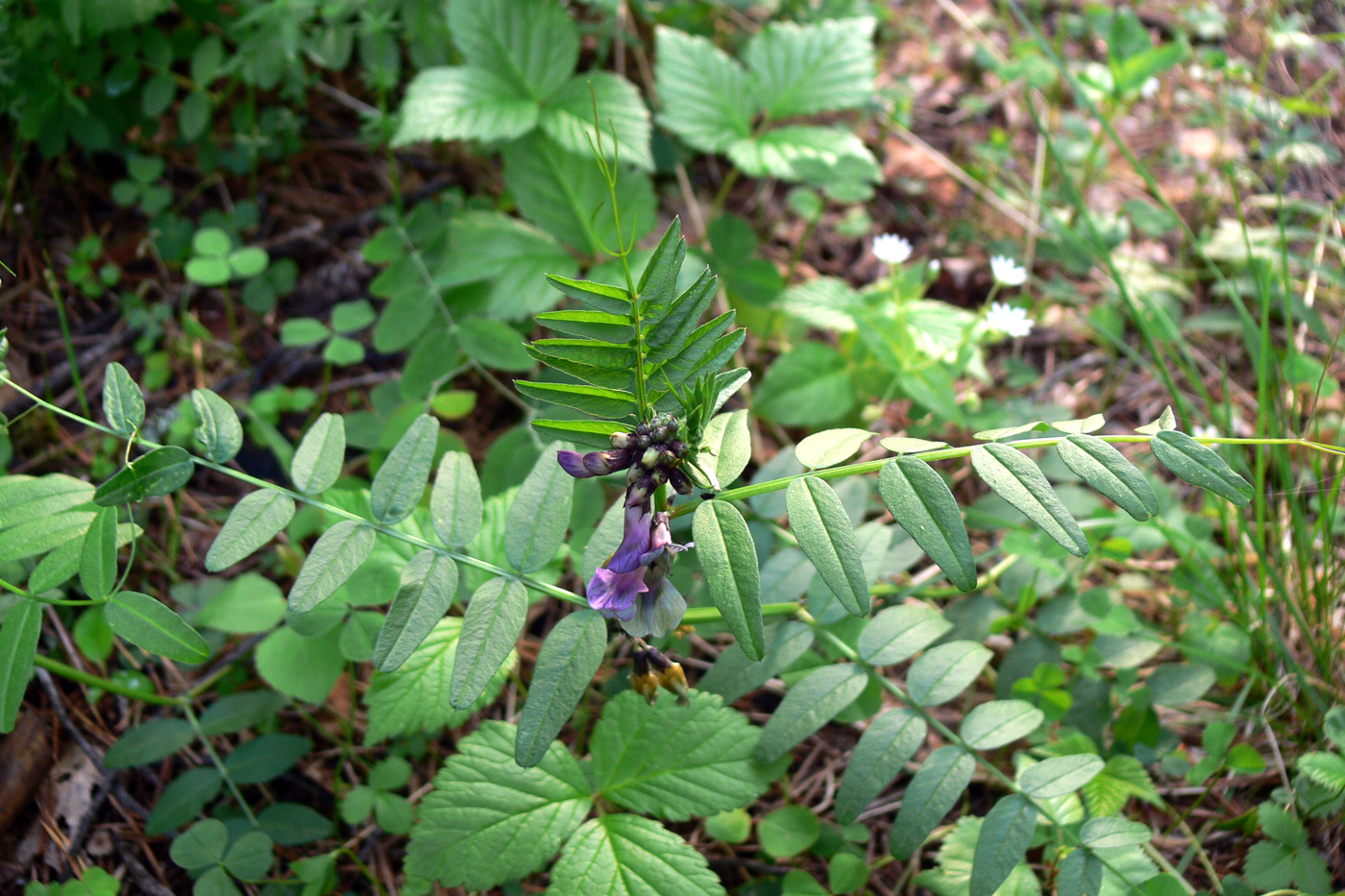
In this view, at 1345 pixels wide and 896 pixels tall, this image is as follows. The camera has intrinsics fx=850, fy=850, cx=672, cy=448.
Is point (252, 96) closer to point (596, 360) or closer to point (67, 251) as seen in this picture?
point (67, 251)

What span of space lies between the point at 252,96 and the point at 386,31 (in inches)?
20.7

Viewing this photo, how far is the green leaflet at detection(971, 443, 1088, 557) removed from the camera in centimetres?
124

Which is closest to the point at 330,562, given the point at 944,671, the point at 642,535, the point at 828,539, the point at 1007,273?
the point at 642,535

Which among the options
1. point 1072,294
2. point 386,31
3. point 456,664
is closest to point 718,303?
point 1072,294

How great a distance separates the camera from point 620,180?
2578mm

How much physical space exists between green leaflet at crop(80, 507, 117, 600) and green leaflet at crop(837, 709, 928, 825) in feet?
4.38

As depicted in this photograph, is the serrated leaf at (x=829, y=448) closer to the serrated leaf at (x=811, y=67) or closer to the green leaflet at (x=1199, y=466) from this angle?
the green leaflet at (x=1199, y=466)

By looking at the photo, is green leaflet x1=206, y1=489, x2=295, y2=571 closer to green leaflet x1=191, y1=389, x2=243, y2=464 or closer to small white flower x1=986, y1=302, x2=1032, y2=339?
green leaflet x1=191, y1=389, x2=243, y2=464

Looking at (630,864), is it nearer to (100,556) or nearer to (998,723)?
(998,723)

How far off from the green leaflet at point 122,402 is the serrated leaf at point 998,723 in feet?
5.27

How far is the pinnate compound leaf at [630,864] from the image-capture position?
150 cm

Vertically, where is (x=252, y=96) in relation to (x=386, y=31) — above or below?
below

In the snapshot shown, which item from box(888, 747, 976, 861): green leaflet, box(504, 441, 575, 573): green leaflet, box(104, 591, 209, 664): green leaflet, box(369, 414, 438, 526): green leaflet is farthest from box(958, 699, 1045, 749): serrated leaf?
box(104, 591, 209, 664): green leaflet

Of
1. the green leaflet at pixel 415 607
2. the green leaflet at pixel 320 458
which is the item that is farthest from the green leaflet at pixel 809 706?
the green leaflet at pixel 320 458
